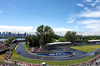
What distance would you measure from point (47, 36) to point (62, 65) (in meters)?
32.2

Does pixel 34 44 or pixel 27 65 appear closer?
pixel 27 65

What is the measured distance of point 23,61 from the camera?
2106 centimetres

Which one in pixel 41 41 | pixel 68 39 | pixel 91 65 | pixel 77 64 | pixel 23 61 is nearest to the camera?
pixel 91 65

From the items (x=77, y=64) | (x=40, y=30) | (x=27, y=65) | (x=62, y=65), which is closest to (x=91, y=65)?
(x=77, y=64)

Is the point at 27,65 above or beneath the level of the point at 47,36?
beneath

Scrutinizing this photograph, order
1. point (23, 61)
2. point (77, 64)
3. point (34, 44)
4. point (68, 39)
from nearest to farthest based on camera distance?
point (77, 64), point (23, 61), point (34, 44), point (68, 39)

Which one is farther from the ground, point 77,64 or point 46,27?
point 46,27

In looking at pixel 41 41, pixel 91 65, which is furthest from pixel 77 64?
pixel 41 41

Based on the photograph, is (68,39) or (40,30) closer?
(40,30)

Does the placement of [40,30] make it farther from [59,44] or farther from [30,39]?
[59,44]

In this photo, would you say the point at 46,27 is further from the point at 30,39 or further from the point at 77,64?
the point at 77,64

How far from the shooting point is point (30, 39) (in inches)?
2087

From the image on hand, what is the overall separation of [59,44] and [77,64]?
34.9m

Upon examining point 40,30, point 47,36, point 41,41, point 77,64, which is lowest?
point 77,64
